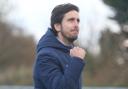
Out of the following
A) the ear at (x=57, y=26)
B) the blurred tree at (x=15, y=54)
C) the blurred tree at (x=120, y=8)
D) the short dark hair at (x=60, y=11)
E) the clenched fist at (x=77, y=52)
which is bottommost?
the blurred tree at (x=15, y=54)

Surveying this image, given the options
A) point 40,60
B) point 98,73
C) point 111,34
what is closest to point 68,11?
point 40,60

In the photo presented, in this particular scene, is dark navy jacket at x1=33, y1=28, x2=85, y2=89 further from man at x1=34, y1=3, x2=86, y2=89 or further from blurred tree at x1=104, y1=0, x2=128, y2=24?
blurred tree at x1=104, y1=0, x2=128, y2=24

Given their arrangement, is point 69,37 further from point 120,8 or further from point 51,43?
point 120,8

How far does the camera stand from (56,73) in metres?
4.36

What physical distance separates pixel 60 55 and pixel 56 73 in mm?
245

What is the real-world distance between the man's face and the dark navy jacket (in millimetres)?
98

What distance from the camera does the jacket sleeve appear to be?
4305 millimetres

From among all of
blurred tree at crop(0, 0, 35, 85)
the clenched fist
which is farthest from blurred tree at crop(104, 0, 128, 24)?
the clenched fist

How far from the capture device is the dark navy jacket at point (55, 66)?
14.2 feet

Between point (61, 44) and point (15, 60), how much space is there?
35.4m

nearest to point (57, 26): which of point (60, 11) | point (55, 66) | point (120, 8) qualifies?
point (60, 11)

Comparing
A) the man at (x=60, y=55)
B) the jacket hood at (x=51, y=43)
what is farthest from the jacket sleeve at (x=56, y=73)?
the jacket hood at (x=51, y=43)

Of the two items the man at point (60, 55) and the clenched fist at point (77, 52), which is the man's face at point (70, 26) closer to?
the man at point (60, 55)

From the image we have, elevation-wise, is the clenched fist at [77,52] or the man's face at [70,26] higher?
the man's face at [70,26]
